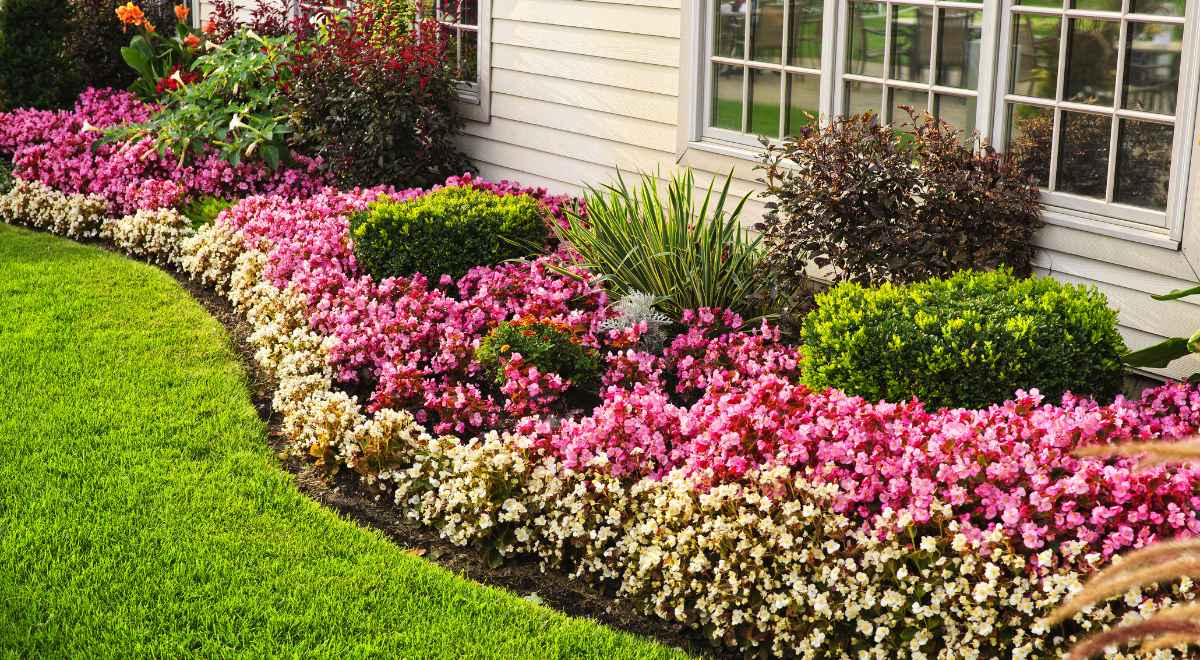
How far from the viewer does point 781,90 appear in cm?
658

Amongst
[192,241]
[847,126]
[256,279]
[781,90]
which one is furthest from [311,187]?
[847,126]

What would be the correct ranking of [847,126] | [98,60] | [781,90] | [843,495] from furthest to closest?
[98,60]
[781,90]
[847,126]
[843,495]

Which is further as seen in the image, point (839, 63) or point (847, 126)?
point (839, 63)

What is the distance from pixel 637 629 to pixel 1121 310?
8.44ft

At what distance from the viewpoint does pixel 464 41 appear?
9.22 m

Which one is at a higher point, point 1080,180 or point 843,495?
point 1080,180

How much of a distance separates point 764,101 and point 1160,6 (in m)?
2.30

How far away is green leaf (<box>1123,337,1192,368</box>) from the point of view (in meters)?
4.62

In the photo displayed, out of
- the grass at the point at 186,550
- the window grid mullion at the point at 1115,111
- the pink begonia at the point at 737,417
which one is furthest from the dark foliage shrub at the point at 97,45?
the window grid mullion at the point at 1115,111

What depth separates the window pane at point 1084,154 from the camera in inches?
200

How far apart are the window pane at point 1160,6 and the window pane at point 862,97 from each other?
138 cm

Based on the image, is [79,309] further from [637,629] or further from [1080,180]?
[1080,180]

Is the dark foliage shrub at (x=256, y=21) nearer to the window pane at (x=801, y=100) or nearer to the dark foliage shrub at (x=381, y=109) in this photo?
the dark foliage shrub at (x=381, y=109)

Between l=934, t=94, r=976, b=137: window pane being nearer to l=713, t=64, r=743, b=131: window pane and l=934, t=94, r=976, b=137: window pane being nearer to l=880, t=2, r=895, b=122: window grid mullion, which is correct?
l=880, t=2, r=895, b=122: window grid mullion
